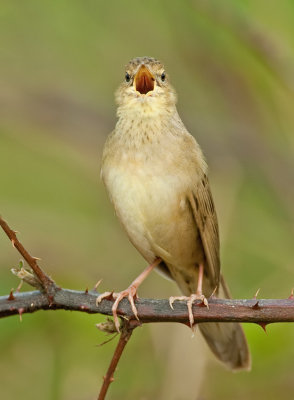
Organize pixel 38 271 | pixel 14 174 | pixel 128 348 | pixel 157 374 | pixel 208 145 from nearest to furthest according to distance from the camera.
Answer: pixel 38 271, pixel 157 374, pixel 128 348, pixel 208 145, pixel 14 174

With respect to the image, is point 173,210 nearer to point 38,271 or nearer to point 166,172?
point 166,172

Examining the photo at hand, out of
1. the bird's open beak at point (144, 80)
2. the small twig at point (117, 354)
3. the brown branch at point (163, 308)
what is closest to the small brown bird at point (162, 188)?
the bird's open beak at point (144, 80)

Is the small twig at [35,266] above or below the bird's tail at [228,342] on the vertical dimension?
below

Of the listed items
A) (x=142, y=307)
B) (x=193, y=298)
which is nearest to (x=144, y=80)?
(x=193, y=298)

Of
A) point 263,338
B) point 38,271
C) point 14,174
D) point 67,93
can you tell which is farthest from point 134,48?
point 38,271

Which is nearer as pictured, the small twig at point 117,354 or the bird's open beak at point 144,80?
the small twig at point 117,354

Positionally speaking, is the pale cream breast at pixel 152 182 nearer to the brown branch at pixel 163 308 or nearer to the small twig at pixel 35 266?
the brown branch at pixel 163 308
